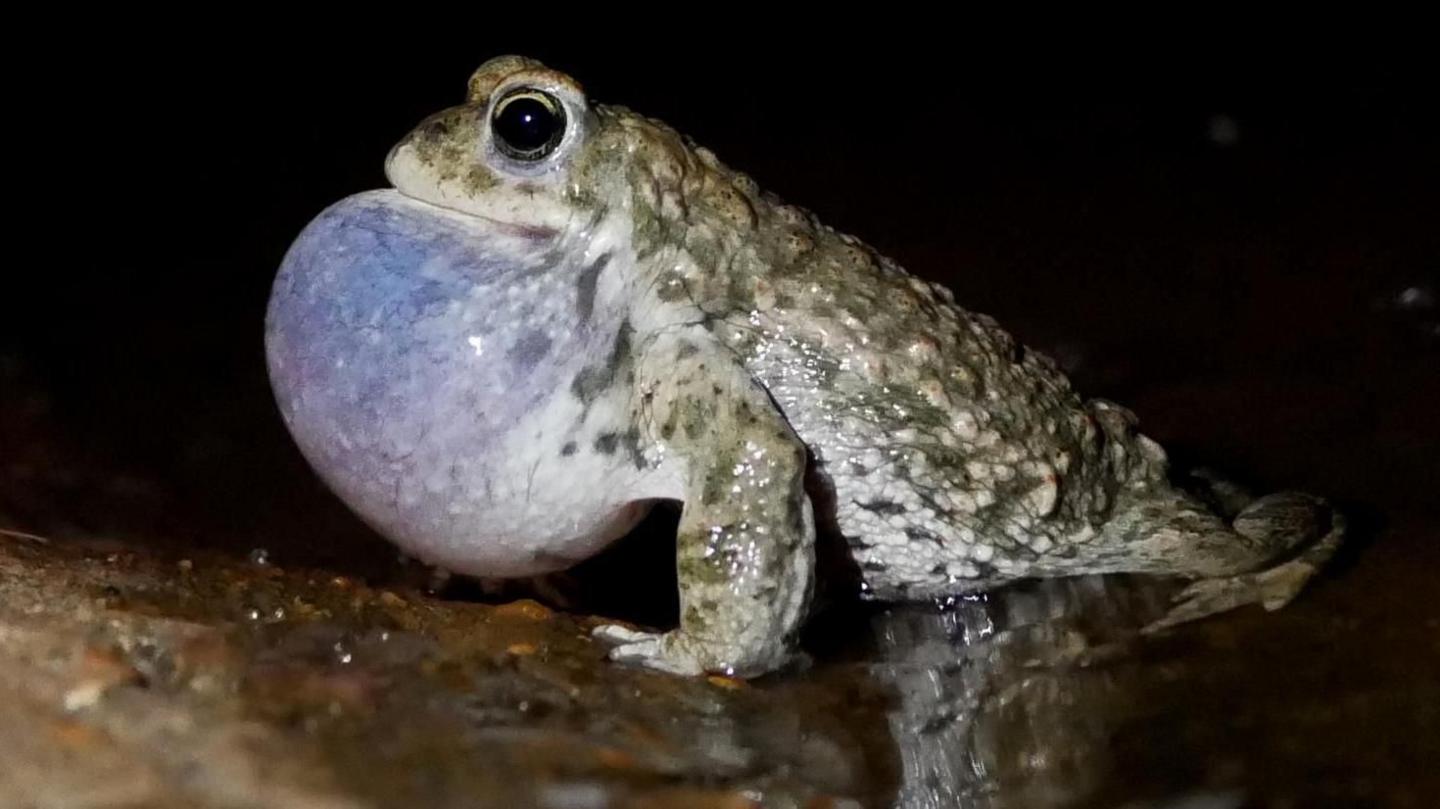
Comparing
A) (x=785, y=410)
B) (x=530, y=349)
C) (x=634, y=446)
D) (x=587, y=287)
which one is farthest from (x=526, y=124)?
(x=785, y=410)

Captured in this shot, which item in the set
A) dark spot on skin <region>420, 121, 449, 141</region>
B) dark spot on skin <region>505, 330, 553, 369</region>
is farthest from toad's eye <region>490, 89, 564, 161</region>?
dark spot on skin <region>505, 330, 553, 369</region>

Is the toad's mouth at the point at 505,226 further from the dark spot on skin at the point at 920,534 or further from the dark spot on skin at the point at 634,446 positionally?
the dark spot on skin at the point at 920,534

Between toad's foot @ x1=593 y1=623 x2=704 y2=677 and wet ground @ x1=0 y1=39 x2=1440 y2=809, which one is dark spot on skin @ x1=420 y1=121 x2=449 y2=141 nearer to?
wet ground @ x1=0 y1=39 x2=1440 y2=809

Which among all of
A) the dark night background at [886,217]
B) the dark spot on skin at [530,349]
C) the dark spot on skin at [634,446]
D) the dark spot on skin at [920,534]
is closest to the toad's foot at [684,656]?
the dark spot on skin at [634,446]

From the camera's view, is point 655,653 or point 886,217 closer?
point 655,653

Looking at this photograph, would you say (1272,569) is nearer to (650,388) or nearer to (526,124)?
(650,388)

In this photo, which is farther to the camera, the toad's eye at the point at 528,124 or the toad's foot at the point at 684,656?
the toad's eye at the point at 528,124

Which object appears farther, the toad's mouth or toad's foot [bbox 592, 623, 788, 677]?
the toad's mouth
